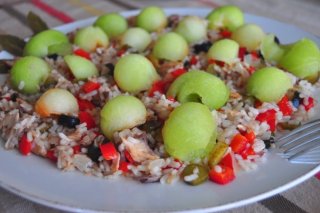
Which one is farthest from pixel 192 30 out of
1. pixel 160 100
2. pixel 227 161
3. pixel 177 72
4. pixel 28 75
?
pixel 227 161

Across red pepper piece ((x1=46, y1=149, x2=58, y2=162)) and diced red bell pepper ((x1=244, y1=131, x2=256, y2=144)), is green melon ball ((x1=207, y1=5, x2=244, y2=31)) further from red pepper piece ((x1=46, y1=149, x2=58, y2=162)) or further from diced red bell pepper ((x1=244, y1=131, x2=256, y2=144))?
red pepper piece ((x1=46, y1=149, x2=58, y2=162))

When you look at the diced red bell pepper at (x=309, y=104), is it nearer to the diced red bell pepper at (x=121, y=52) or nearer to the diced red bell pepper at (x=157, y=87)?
the diced red bell pepper at (x=157, y=87)

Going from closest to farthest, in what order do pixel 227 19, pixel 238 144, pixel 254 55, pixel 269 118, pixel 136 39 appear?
pixel 238 144 < pixel 269 118 < pixel 254 55 < pixel 136 39 < pixel 227 19

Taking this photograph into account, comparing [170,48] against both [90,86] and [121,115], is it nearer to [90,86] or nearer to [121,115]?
[90,86]

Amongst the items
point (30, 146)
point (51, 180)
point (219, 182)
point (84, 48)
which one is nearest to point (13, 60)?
point (84, 48)

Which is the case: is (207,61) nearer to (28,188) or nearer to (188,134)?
(188,134)
